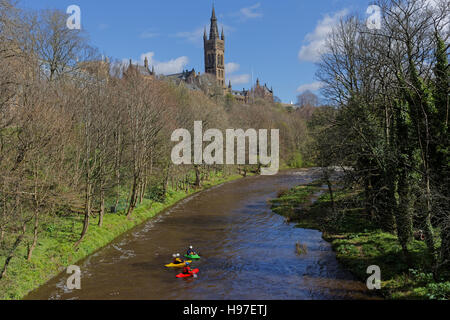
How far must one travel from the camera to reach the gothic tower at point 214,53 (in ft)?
529

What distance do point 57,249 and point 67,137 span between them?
7417mm

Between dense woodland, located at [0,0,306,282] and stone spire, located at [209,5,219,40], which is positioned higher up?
stone spire, located at [209,5,219,40]

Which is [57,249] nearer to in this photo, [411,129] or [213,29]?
[411,129]

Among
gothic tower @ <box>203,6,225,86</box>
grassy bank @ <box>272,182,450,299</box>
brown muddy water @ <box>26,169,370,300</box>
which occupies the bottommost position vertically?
brown muddy water @ <box>26,169,370,300</box>

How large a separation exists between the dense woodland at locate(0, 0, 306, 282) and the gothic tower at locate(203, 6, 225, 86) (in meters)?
113

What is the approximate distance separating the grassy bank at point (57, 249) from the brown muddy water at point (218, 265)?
0.65m

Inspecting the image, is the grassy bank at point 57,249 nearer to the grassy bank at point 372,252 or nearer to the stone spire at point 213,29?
the grassy bank at point 372,252

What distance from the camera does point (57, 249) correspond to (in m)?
21.9

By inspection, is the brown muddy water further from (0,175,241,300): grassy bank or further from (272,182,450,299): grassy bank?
(272,182,450,299): grassy bank

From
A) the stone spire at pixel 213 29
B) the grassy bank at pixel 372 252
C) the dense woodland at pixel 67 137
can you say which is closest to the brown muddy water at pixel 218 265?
the grassy bank at pixel 372 252

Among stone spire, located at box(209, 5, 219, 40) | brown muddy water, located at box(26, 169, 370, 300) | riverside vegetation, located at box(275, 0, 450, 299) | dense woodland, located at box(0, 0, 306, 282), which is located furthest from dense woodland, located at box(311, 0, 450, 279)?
stone spire, located at box(209, 5, 219, 40)

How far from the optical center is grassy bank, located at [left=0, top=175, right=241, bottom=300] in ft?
57.2
